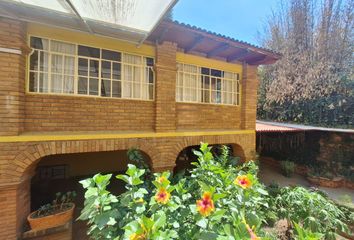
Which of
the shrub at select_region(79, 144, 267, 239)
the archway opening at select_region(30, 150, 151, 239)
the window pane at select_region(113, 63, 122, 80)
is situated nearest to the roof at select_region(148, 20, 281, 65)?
the window pane at select_region(113, 63, 122, 80)

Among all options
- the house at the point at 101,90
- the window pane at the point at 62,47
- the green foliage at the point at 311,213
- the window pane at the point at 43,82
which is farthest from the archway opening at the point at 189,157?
the window pane at the point at 62,47

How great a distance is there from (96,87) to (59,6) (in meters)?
1.76

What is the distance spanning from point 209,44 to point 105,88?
3017mm

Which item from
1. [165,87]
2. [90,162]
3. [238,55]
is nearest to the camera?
[165,87]

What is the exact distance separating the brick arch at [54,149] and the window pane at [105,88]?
42.9 inches

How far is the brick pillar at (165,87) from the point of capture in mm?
5168

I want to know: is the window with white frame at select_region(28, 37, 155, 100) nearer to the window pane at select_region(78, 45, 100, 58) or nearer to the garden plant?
the window pane at select_region(78, 45, 100, 58)

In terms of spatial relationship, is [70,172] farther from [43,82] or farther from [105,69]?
[105,69]

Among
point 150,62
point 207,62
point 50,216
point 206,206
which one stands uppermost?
point 207,62

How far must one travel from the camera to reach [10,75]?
3701 mm

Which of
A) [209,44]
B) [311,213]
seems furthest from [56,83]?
[311,213]

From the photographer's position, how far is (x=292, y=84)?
12797 mm

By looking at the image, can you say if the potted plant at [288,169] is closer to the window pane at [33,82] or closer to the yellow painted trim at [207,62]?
the yellow painted trim at [207,62]

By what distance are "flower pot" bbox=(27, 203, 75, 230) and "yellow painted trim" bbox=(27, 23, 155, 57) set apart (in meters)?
3.66
